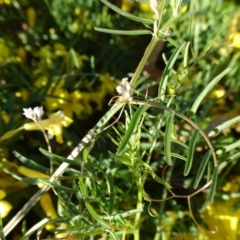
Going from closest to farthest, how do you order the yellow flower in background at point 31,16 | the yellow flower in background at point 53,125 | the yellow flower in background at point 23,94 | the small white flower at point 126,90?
the small white flower at point 126,90
the yellow flower in background at point 53,125
the yellow flower in background at point 23,94
the yellow flower in background at point 31,16

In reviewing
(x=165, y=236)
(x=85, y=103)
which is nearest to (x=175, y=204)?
(x=165, y=236)

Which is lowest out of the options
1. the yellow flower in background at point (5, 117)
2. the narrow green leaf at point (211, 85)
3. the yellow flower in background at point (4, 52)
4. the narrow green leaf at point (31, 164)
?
the narrow green leaf at point (31, 164)

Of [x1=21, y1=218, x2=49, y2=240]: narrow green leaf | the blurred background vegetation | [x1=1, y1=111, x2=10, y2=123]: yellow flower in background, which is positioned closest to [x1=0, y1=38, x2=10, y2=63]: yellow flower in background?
the blurred background vegetation

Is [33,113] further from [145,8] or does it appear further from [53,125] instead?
[145,8]

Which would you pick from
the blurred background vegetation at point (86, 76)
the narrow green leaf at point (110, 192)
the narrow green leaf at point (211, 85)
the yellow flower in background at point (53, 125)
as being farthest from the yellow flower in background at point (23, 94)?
the narrow green leaf at point (211, 85)

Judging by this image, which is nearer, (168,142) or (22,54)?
(168,142)

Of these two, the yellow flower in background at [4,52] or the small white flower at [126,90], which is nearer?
the small white flower at [126,90]

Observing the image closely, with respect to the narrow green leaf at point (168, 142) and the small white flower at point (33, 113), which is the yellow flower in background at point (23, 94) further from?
the narrow green leaf at point (168, 142)

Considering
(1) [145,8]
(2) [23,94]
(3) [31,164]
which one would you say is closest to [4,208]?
(3) [31,164]

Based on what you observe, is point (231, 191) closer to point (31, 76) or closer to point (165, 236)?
point (165, 236)
